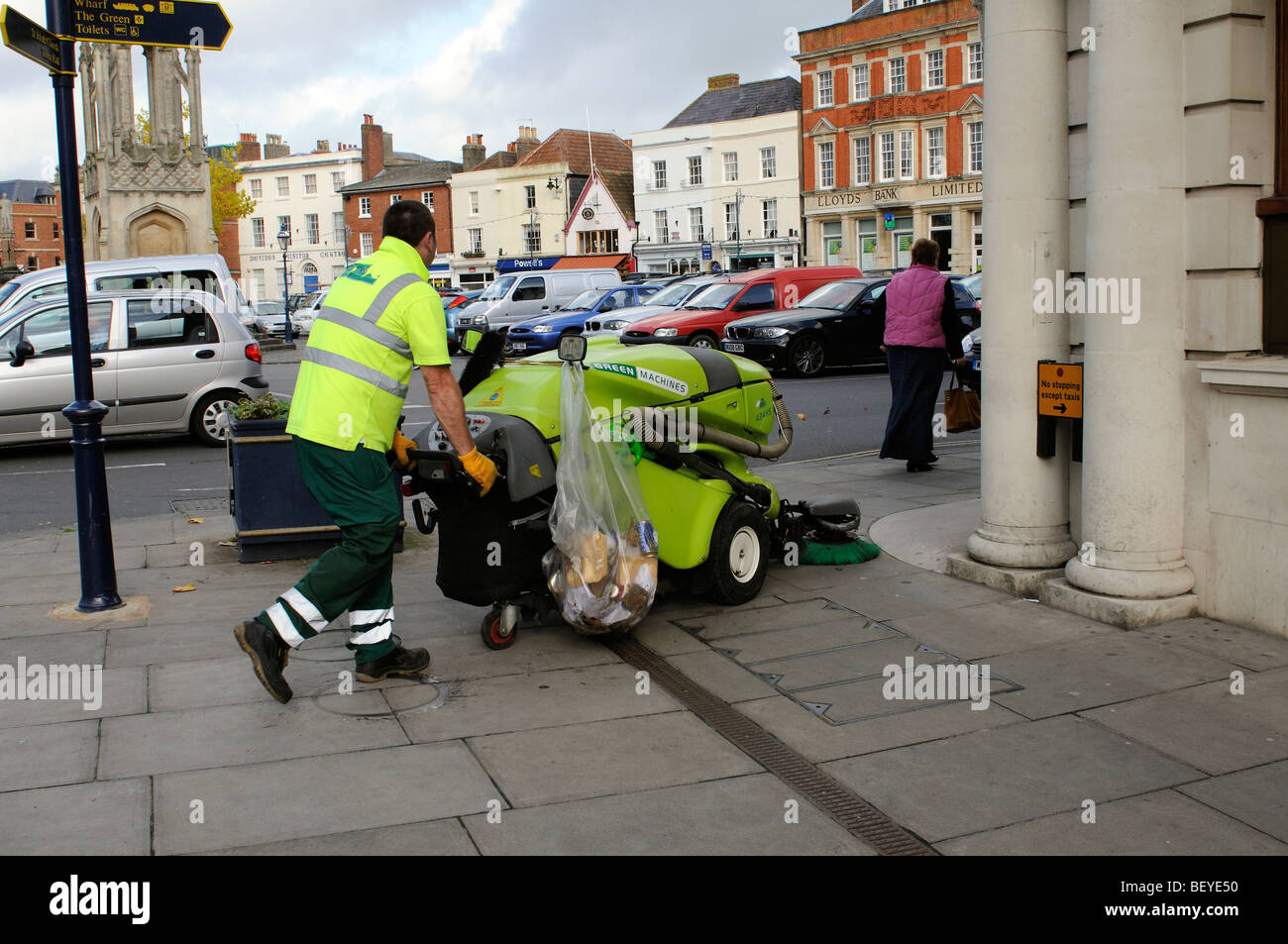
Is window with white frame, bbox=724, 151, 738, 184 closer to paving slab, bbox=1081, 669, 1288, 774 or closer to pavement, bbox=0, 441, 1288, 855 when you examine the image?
pavement, bbox=0, 441, 1288, 855

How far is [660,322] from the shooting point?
2181 cm

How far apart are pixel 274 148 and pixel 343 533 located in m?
89.3

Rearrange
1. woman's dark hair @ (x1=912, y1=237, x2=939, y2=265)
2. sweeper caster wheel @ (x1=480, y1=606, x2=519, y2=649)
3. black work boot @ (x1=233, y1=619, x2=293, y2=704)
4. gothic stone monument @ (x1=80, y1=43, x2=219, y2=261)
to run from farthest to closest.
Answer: gothic stone monument @ (x1=80, y1=43, x2=219, y2=261) → woman's dark hair @ (x1=912, y1=237, x2=939, y2=265) → sweeper caster wheel @ (x1=480, y1=606, x2=519, y2=649) → black work boot @ (x1=233, y1=619, x2=293, y2=704)

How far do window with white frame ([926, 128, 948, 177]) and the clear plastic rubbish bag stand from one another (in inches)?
1939

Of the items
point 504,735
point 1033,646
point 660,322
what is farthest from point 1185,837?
point 660,322

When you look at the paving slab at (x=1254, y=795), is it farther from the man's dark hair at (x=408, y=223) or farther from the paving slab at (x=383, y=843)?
the man's dark hair at (x=408, y=223)

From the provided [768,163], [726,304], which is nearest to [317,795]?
[726,304]

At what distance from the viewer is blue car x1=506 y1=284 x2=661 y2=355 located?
1082 inches

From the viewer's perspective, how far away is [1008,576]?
6.46m

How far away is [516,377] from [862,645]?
2.03m

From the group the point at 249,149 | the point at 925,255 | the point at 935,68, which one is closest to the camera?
the point at 925,255

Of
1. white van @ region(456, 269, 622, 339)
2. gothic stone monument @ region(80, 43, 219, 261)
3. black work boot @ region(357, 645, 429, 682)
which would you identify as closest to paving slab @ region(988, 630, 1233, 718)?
black work boot @ region(357, 645, 429, 682)

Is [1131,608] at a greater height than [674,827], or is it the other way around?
[1131,608]

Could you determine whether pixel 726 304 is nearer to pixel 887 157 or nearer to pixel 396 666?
pixel 396 666
